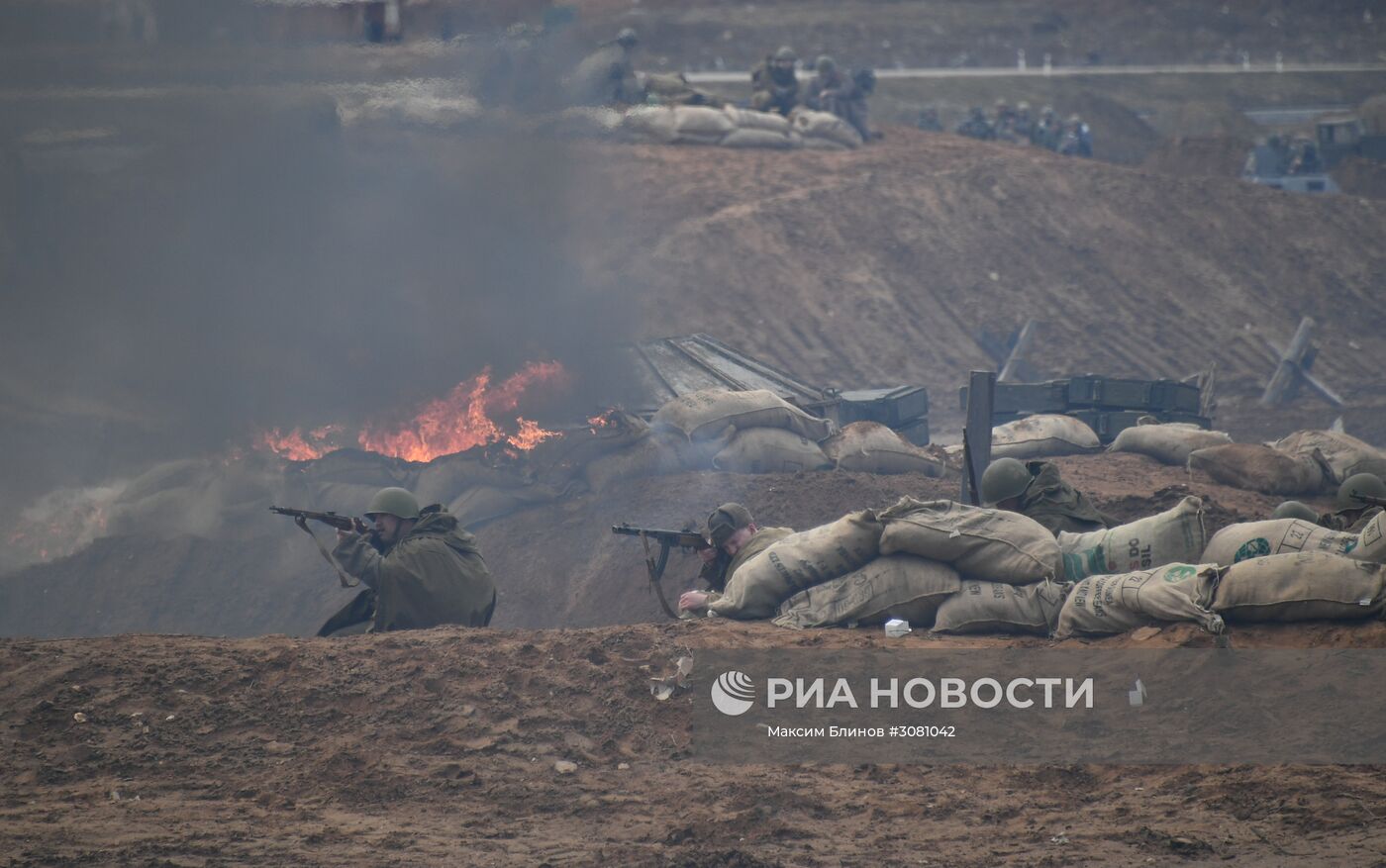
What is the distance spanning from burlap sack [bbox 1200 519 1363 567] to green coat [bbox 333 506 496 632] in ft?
13.4

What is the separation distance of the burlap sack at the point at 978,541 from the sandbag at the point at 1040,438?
6288mm

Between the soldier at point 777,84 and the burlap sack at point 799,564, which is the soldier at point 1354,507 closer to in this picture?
the burlap sack at point 799,564

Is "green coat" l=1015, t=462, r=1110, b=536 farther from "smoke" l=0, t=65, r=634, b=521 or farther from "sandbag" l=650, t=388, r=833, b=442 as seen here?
"smoke" l=0, t=65, r=634, b=521

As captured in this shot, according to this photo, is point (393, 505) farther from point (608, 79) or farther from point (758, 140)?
point (758, 140)

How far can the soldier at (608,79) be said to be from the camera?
17766 millimetres

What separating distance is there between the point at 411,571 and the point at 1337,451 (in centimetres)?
856

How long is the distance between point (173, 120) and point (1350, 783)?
12666mm

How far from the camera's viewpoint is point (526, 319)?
52.3 ft

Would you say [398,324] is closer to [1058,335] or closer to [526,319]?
[526,319]

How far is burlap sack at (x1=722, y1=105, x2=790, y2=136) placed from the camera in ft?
78.5

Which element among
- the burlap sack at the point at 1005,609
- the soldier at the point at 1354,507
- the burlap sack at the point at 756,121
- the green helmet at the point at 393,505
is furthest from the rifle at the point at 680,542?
the burlap sack at the point at 756,121

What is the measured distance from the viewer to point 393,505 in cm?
800

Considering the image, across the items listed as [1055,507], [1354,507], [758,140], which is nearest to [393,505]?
[1055,507]

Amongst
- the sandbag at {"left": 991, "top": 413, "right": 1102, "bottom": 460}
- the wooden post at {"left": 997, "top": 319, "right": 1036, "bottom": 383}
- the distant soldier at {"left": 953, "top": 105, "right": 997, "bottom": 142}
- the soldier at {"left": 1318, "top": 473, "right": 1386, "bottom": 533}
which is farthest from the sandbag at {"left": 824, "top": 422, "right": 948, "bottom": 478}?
the distant soldier at {"left": 953, "top": 105, "right": 997, "bottom": 142}
